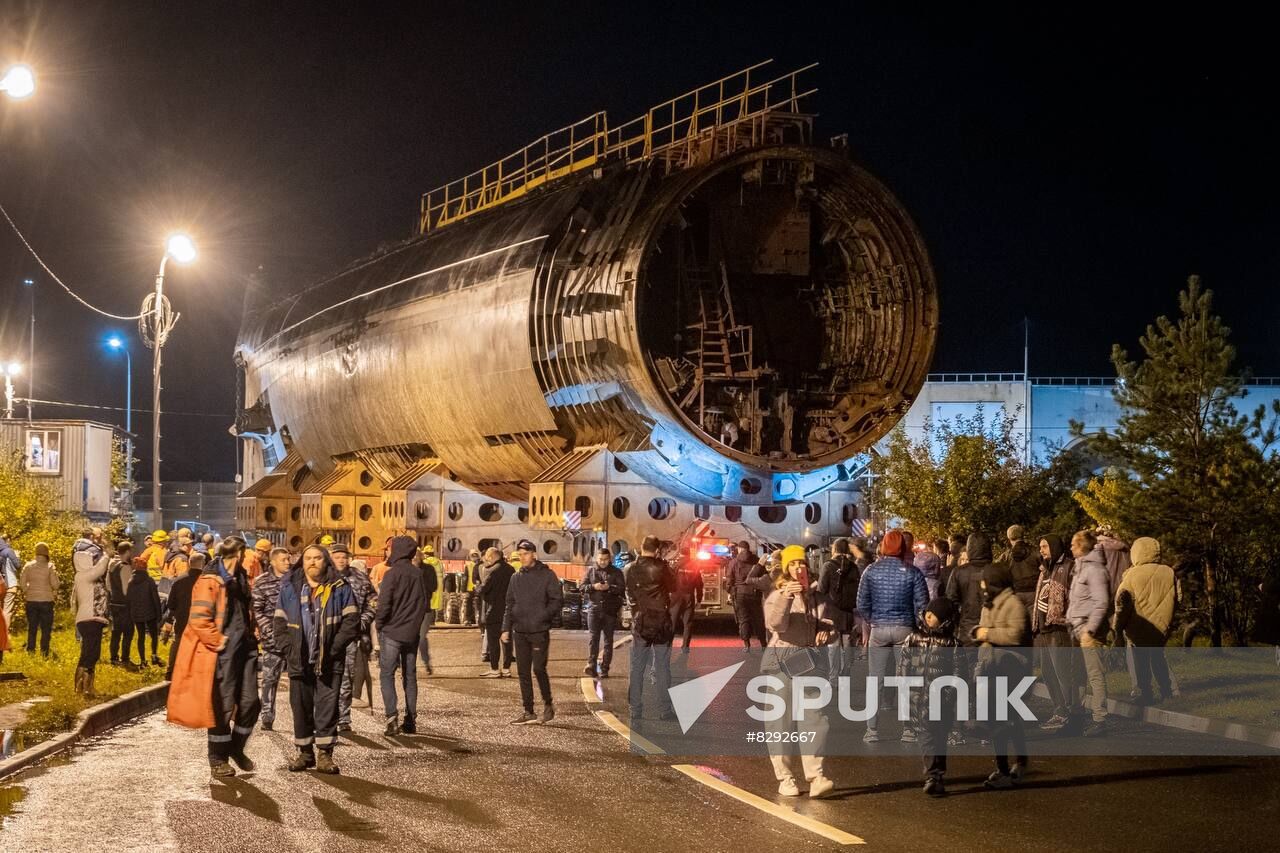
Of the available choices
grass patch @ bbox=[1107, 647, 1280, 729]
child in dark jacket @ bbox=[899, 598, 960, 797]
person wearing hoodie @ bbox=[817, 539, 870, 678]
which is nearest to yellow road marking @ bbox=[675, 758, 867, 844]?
child in dark jacket @ bbox=[899, 598, 960, 797]

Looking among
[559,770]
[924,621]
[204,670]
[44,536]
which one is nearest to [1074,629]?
[924,621]

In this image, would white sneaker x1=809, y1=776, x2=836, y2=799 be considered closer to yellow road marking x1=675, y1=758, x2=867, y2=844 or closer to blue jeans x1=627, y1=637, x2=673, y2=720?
yellow road marking x1=675, y1=758, x2=867, y2=844

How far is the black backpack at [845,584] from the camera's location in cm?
1598

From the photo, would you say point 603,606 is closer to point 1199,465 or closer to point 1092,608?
point 1092,608

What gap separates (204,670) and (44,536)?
1605 centimetres

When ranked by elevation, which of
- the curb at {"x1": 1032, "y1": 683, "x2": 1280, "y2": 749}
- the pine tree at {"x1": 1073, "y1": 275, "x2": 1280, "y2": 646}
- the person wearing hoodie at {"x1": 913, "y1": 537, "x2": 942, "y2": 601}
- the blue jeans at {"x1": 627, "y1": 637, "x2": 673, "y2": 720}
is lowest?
the curb at {"x1": 1032, "y1": 683, "x2": 1280, "y2": 749}

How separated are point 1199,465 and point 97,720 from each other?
11989 millimetres

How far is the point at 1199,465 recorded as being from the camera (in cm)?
1802

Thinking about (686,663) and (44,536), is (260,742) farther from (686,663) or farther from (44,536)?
(44,536)

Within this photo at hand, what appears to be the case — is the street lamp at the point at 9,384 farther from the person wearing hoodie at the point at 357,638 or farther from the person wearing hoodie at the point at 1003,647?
the person wearing hoodie at the point at 1003,647

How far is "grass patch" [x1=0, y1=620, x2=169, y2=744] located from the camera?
12463mm

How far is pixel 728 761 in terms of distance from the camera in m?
10.9

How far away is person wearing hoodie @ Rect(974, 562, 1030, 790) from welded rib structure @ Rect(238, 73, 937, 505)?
16.6 m

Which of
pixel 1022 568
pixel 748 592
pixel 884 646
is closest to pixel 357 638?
pixel 884 646
